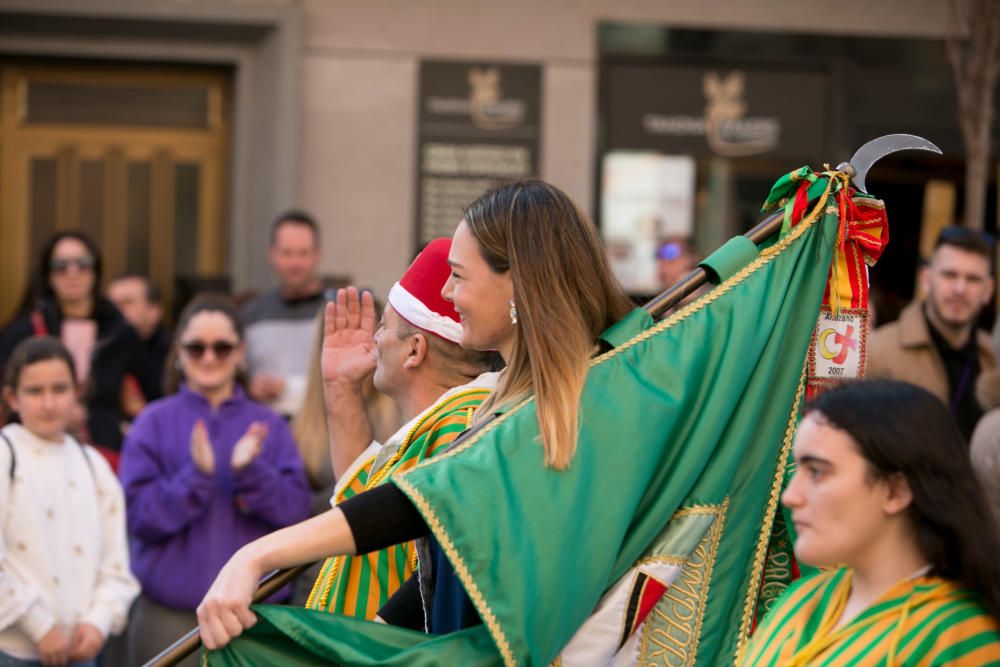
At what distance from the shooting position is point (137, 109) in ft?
35.0

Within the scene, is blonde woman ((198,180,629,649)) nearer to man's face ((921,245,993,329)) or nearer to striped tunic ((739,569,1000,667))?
striped tunic ((739,569,1000,667))

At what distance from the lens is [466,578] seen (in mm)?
2975

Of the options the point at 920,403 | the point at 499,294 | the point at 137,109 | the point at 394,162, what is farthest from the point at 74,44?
the point at 920,403

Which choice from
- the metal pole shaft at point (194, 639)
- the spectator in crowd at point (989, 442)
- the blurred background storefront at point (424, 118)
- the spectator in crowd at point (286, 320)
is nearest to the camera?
the metal pole shaft at point (194, 639)

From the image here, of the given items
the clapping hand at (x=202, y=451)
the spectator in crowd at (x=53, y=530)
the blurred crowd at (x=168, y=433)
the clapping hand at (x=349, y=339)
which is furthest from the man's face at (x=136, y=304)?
the clapping hand at (x=349, y=339)

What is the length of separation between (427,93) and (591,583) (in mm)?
7613

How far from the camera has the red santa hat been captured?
12.7 feet

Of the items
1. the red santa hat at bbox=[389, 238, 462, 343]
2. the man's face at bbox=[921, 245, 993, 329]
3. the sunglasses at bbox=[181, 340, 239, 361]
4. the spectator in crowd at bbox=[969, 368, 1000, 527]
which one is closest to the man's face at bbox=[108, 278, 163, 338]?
the sunglasses at bbox=[181, 340, 239, 361]

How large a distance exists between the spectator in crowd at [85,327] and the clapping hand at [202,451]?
1.04 metres

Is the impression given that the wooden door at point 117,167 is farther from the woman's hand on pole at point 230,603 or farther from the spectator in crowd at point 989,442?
the woman's hand on pole at point 230,603

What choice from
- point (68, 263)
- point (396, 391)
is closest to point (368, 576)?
point (396, 391)

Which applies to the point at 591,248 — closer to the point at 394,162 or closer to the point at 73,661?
the point at 73,661

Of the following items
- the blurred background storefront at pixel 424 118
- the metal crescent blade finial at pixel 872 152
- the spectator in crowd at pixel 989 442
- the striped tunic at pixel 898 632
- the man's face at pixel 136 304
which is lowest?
the striped tunic at pixel 898 632

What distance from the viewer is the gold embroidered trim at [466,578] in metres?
2.96
